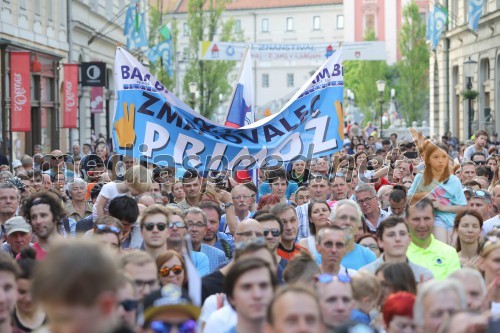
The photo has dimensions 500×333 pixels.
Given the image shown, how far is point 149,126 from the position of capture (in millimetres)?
15312

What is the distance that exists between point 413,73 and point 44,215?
228 feet

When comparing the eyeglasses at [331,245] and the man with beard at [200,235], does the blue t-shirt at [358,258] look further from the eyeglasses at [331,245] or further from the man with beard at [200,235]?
the man with beard at [200,235]

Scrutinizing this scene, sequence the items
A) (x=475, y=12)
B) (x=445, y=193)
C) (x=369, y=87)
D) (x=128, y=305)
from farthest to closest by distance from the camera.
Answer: (x=369, y=87) → (x=475, y=12) → (x=445, y=193) → (x=128, y=305)

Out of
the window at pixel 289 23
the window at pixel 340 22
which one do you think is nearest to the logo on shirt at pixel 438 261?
the window at pixel 340 22

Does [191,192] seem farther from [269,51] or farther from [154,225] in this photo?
[269,51]

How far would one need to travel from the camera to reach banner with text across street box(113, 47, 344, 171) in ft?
50.0

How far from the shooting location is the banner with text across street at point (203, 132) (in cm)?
1523

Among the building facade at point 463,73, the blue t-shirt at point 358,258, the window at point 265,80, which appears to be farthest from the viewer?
the window at point 265,80

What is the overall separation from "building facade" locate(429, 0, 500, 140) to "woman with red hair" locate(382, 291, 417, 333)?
31979 mm

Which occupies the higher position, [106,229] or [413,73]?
[413,73]

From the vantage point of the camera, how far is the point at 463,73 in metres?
47.5

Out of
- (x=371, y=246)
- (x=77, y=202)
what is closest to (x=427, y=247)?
(x=371, y=246)

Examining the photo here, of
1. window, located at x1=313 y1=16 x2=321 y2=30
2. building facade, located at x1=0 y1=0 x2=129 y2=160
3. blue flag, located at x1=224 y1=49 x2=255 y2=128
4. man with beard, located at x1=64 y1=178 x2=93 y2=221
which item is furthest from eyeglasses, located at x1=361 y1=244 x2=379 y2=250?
window, located at x1=313 y1=16 x2=321 y2=30

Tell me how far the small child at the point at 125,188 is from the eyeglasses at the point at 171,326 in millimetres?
7309
